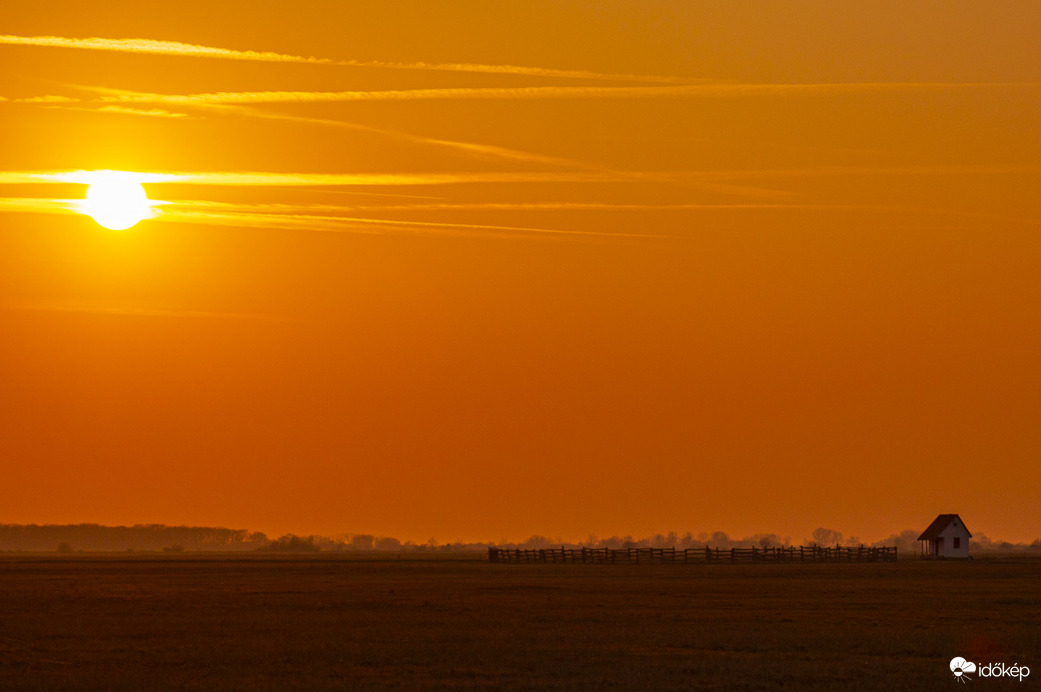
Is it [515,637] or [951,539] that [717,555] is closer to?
[951,539]

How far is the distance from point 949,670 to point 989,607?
18.8 meters

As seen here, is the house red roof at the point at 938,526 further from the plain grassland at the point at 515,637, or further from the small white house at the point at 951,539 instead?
the plain grassland at the point at 515,637

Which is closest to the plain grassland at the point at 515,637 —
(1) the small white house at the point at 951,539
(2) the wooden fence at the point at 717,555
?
(2) the wooden fence at the point at 717,555

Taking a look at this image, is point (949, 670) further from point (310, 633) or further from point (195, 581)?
point (195, 581)

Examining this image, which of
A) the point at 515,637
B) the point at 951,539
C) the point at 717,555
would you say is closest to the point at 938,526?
the point at 951,539

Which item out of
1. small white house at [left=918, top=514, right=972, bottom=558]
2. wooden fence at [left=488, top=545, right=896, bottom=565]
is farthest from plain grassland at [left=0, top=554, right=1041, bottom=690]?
small white house at [left=918, top=514, right=972, bottom=558]

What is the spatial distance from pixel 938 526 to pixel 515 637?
10315cm

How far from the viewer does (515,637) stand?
34781mm

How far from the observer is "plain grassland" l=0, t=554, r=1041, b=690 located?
27.0 metres

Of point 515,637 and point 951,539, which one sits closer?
point 515,637

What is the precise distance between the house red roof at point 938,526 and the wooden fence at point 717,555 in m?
8.14

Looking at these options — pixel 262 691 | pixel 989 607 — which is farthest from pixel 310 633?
pixel 989 607

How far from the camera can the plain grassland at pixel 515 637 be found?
2700 centimetres

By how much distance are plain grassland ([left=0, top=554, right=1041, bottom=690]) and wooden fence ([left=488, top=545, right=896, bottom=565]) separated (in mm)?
53699
